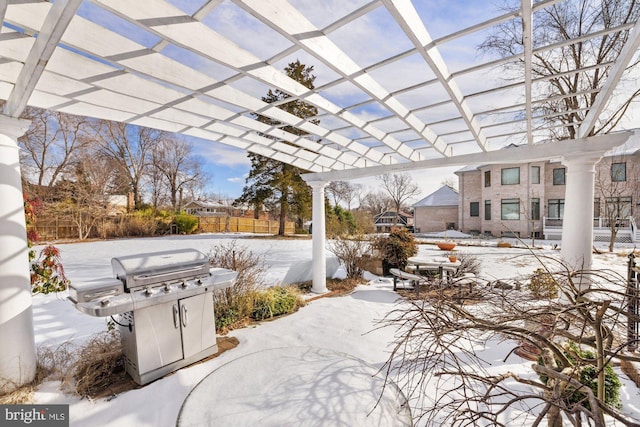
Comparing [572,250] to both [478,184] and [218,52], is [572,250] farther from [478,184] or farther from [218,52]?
[478,184]

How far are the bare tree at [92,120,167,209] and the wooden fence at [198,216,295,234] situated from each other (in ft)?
13.2

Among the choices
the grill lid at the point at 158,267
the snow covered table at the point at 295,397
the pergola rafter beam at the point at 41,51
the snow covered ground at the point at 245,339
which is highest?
the pergola rafter beam at the point at 41,51

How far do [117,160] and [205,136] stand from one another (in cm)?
1713

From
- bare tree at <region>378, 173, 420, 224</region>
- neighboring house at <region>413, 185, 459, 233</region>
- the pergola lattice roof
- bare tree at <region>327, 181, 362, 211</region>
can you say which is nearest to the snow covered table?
the pergola lattice roof

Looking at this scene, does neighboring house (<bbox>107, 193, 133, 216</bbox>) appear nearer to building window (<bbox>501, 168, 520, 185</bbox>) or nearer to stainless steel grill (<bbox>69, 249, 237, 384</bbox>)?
stainless steel grill (<bbox>69, 249, 237, 384</bbox>)

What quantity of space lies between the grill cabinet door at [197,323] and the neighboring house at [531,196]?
1619 centimetres

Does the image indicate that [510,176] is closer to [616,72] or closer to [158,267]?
[616,72]

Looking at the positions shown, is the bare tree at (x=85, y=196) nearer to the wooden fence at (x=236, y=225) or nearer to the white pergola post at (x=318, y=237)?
the wooden fence at (x=236, y=225)

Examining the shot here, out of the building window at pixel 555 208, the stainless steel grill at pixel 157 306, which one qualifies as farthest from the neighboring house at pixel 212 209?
the stainless steel grill at pixel 157 306

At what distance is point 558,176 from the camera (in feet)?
54.9

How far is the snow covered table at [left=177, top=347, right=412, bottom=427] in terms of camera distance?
1.86 m

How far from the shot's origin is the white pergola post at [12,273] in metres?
2.57

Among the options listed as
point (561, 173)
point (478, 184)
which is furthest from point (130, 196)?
point (561, 173)

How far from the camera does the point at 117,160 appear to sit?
17.1m
